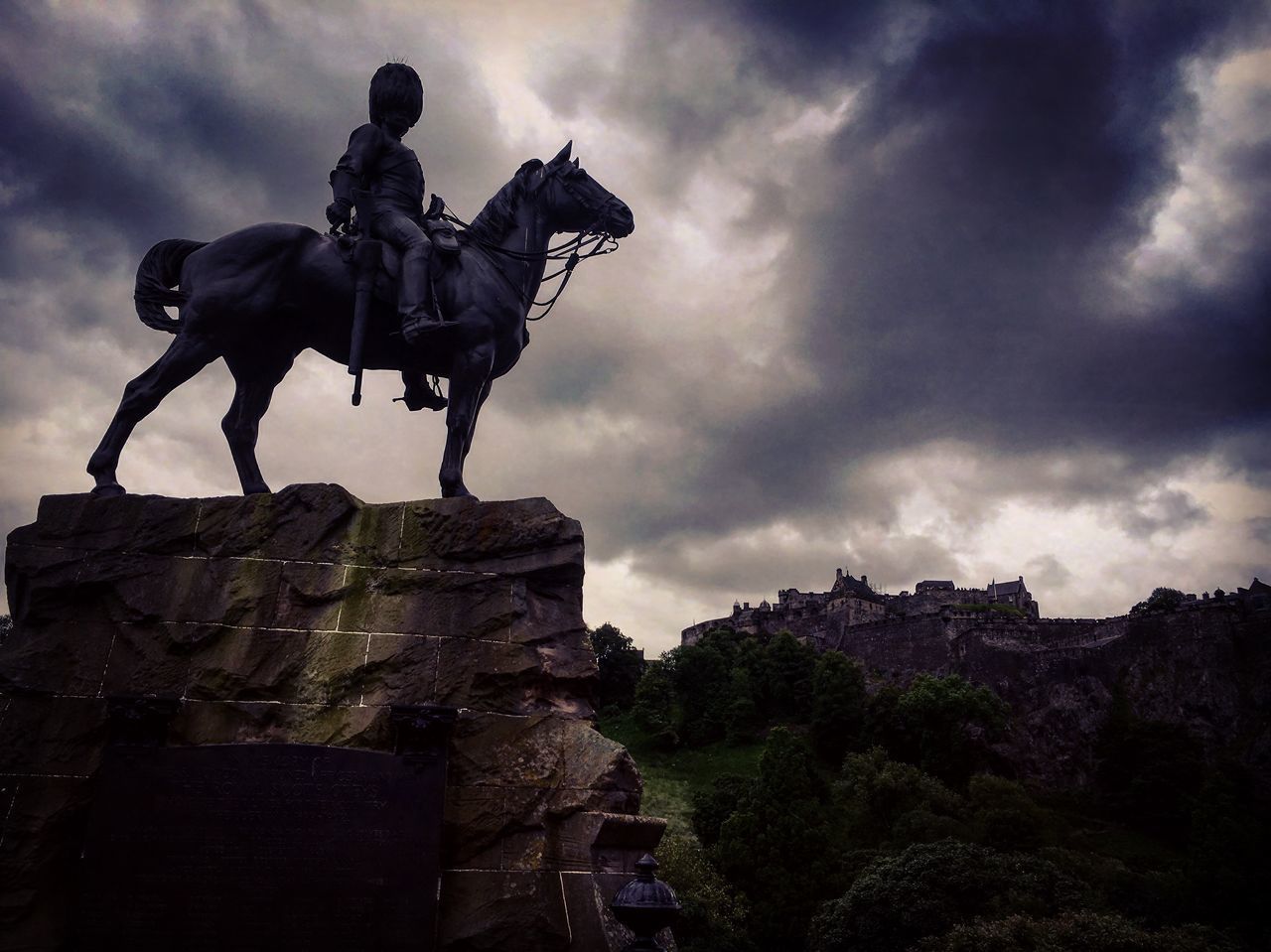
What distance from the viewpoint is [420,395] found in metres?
10.3

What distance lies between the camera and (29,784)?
7.12m

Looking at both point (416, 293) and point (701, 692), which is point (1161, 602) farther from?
point (416, 293)

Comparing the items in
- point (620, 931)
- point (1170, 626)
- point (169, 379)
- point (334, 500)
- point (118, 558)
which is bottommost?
point (620, 931)

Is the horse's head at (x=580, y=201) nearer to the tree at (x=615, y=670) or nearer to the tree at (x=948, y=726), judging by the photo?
the tree at (x=948, y=726)

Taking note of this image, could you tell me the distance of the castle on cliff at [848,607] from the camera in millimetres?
90625

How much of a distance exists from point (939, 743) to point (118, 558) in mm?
58941

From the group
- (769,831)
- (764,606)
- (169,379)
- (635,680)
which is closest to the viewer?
(169,379)

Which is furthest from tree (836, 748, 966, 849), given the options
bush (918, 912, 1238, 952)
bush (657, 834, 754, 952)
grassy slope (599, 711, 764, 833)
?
bush (918, 912, 1238, 952)

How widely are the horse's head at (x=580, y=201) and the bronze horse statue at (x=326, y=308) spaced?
11 mm

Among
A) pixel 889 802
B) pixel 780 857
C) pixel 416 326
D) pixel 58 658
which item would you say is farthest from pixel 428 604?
pixel 889 802

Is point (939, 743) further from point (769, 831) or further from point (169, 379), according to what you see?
point (169, 379)

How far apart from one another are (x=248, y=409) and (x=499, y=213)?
10.8ft

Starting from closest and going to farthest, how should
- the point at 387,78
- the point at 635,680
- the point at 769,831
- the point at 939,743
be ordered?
1. the point at 387,78
2. the point at 769,831
3. the point at 939,743
4. the point at 635,680

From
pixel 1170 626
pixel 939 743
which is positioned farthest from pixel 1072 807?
pixel 1170 626
